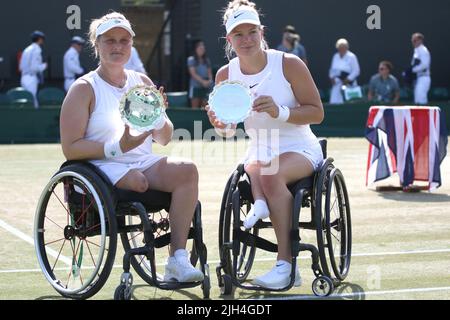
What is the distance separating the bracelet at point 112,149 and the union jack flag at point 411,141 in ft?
18.5

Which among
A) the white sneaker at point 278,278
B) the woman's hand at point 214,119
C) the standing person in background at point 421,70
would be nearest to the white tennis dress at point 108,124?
the woman's hand at point 214,119

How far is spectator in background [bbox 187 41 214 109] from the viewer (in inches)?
758

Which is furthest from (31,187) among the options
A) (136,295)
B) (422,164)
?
(136,295)

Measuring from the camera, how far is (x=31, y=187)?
1125 cm

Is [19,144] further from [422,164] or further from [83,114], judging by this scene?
[83,114]

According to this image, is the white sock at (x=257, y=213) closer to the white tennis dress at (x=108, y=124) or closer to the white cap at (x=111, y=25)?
the white tennis dress at (x=108, y=124)

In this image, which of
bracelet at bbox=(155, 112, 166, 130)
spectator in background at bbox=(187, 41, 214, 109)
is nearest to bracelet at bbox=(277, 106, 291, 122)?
bracelet at bbox=(155, 112, 166, 130)

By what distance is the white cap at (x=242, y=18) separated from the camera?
19.4 ft

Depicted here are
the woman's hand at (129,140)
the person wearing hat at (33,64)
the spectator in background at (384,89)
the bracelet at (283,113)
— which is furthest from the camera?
the spectator in background at (384,89)

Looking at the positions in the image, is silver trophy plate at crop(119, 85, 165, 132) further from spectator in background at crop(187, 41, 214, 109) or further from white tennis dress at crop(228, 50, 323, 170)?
spectator in background at crop(187, 41, 214, 109)

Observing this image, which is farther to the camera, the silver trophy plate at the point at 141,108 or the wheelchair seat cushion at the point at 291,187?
the wheelchair seat cushion at the point at 291,187

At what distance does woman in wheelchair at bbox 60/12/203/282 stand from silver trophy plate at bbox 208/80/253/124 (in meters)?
0.35

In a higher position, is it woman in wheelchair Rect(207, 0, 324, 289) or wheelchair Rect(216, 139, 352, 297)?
woman in wheelchair Rect(207, 0, 324, 289)

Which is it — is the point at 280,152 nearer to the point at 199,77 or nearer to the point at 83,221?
the point at 83,221
